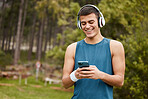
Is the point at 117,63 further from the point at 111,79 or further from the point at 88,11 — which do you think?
the point at 88,11

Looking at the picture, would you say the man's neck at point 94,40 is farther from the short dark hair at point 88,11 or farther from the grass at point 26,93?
the grass at point 26,93

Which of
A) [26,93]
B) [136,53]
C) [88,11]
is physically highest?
[88,11]

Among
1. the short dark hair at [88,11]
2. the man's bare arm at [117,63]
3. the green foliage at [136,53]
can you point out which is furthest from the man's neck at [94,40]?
the green foliage at [136,53]

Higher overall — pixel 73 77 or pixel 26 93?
pixel 73 77

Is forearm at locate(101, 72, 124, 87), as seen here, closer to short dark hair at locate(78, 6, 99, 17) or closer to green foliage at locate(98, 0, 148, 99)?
short dark hair at locate(78, 6, 99, 17)

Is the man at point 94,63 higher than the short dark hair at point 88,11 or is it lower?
lower

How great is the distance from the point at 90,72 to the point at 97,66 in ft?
0.78

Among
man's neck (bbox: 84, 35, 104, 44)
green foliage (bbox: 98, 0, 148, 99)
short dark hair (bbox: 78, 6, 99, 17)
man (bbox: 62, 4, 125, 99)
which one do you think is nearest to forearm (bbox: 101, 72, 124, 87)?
man (bbox: 62, 4, 125, 99)

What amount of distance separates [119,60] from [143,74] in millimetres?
6973

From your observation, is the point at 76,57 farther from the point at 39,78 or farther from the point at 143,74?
the point at 39,78

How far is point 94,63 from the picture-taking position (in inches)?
101

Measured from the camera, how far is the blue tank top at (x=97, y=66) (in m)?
2.53

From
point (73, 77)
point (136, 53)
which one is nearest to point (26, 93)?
point (136, 53)

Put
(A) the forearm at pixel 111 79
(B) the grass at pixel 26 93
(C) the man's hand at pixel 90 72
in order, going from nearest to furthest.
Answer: (C) the man's hand at pixel 90 72 < (A) the forearm at pixel 111 79 < (B) the grass at pixel 26 93
